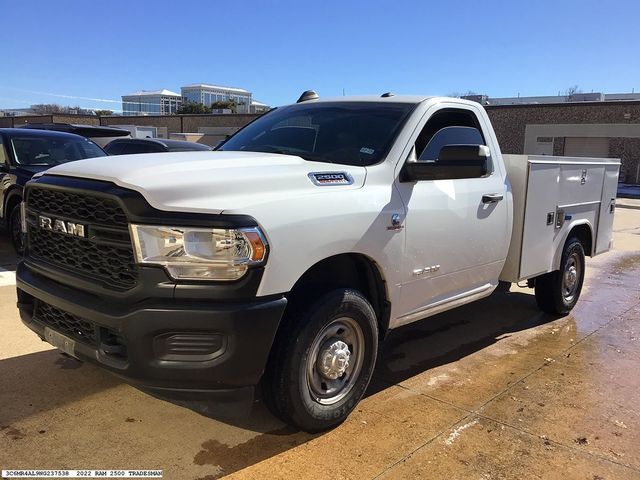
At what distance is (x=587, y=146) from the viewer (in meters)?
35.0

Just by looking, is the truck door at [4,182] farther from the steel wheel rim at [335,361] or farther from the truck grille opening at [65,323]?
the steel wheel rim at [335,361]

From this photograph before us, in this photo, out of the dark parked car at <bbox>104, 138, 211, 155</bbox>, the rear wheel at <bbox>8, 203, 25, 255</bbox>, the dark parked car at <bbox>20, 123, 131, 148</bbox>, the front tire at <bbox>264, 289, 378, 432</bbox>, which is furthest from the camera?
the dark parked car at <bbox>20, 123, 131, 148</bbox>

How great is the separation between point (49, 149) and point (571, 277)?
7275 millimetres

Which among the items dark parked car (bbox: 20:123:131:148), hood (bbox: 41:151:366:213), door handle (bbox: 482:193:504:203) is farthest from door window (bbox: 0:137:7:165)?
dark parked car (bbox: 20:123:131:148)

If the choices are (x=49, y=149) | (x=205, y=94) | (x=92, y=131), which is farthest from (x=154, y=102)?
(x=49, y=149)

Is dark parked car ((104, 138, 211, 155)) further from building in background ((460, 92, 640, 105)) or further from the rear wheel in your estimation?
building in background ((460, 92, 640, 105))

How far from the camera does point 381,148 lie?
3801 millimetres

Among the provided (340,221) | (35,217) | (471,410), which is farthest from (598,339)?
(35,217)

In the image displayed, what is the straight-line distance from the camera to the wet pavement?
10.1ft

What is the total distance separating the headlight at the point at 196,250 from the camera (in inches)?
106

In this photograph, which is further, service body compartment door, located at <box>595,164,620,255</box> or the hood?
service body compartment door, located at <box>595,164,620,255</box>

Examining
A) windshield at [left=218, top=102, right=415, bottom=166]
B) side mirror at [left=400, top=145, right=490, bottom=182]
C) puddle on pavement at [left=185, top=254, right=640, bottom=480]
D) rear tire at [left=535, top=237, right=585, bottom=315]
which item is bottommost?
puddle on pavement at [left=185, top=254, right=640, bottom=480]

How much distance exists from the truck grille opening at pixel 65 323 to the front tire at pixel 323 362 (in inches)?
37.6

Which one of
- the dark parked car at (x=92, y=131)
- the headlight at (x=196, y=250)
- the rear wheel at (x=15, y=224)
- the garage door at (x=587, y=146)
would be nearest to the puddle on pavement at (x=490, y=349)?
the headlight at (x=196, y=250)
